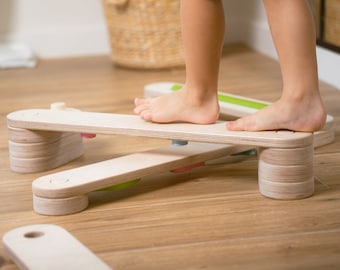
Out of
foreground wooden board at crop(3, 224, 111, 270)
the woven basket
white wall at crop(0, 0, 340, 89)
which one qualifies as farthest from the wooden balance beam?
white wall at crop(0, 0, 340, 89)

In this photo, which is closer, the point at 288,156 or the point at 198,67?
the point at 288,156

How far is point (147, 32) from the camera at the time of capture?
2289 mm

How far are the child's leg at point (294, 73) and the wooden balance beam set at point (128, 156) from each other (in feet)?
0.08

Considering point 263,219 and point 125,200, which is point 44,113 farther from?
point 263,219

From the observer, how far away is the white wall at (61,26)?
260 cm

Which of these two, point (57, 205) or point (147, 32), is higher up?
point (57, 205)

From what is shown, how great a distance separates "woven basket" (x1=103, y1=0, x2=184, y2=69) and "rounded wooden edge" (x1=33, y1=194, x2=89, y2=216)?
1269 millimetres

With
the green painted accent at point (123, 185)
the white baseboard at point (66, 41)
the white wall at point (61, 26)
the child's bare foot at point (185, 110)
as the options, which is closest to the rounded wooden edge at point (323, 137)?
the child's bare foot at point (185, 110)

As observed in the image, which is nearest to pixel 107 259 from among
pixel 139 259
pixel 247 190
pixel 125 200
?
pixel 139 259

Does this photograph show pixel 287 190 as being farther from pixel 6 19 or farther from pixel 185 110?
pixel 6 19

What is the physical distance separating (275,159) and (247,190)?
10 centimetres

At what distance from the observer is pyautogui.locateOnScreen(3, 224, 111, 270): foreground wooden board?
851mm

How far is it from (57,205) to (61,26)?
66.0 inches

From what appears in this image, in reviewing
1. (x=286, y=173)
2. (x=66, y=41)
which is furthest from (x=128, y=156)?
(x=66, y=41)
